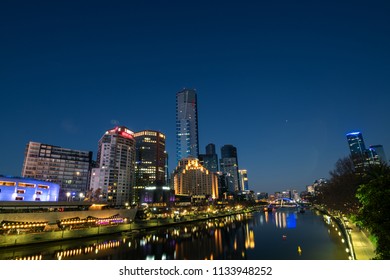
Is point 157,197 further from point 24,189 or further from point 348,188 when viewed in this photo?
point 348,188

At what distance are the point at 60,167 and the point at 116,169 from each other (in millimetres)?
24059

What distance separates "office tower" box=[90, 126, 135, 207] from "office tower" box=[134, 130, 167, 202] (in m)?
26.0

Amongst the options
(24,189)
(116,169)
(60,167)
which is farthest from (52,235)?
(60,167)

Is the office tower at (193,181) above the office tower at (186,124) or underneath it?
underneath

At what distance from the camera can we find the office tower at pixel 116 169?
92.9m

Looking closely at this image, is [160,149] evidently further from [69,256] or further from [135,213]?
[69,256]

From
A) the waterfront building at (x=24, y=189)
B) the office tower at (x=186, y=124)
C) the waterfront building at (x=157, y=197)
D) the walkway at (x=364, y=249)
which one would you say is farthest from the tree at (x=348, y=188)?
the office tower at (x=186, y=124)

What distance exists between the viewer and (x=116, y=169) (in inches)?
3816

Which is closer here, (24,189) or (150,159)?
(24,189)

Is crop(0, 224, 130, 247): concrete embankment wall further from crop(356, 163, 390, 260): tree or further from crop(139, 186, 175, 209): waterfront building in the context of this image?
crop(139, 186, 175, 209): waterfront building

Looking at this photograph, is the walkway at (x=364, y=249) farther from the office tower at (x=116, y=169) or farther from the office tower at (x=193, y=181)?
the office tower at (x=193, y=181)

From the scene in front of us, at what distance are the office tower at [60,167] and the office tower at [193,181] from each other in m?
52.3
